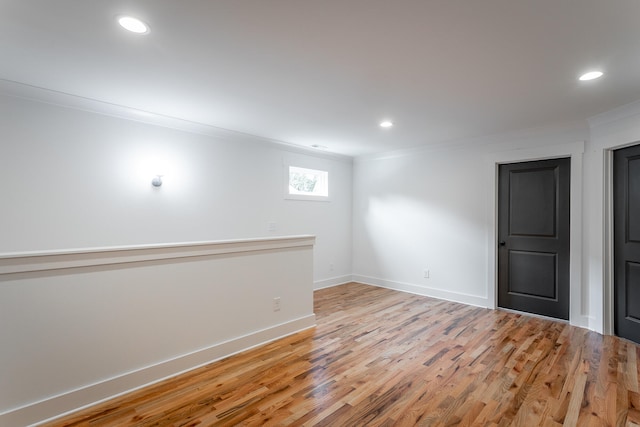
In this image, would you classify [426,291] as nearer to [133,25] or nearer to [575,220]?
[575,220]

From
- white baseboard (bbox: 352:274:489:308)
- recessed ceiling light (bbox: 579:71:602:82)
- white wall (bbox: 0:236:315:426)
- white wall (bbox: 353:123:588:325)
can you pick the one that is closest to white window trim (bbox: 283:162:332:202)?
white wall (bbox: 353:123:588:325)

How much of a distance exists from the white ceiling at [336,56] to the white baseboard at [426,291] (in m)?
2.51

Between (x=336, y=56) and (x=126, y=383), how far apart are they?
282 centimetres

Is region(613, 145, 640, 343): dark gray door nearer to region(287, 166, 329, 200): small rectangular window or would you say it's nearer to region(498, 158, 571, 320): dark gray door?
region(498, 158, 571, 320): dark gray door

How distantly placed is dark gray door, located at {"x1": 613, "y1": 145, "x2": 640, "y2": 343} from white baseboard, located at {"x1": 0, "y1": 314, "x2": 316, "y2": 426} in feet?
12.0

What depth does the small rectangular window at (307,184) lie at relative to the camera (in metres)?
5.18

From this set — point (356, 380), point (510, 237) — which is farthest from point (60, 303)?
point (510, 237)

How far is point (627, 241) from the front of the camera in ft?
10.7

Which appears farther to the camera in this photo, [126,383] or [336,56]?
[126,383]

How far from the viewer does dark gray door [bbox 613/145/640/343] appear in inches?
124

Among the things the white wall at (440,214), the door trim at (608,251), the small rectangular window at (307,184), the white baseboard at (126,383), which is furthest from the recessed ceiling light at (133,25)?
the door trim at (608,251)

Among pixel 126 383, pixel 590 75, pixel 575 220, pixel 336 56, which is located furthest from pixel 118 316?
pixel 575 220

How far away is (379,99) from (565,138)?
249cm

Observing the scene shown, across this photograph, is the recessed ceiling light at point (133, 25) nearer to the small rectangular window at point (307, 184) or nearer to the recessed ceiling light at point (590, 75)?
the recessed ceiling light at point (590, 75)
